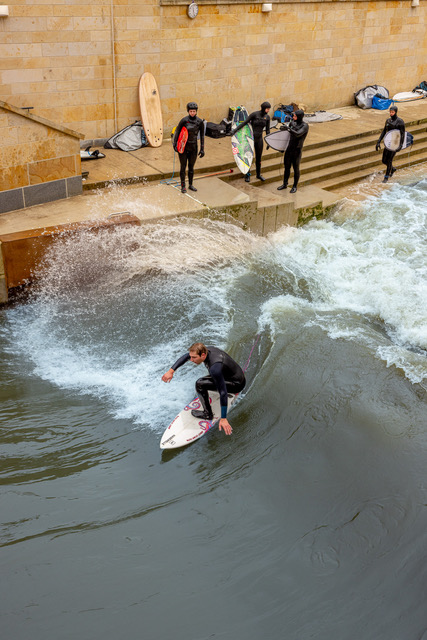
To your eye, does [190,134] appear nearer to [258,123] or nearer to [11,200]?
[258,123]

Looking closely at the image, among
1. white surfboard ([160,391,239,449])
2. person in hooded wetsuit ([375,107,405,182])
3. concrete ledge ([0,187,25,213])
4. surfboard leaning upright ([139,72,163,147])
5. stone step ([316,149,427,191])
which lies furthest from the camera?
stone step ([316,149,427,191])

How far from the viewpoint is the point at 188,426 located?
675 cm

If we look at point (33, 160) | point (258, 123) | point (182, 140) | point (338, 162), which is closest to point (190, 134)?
point (182, 140)

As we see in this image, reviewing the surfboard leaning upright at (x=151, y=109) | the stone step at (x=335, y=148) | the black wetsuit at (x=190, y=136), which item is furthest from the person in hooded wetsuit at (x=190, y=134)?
the stone step at (x=335, y=148)

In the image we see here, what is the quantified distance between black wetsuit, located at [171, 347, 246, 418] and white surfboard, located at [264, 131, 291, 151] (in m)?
6.70

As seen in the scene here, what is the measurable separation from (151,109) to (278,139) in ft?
9.91

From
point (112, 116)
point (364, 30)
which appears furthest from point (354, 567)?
point (364, 30)

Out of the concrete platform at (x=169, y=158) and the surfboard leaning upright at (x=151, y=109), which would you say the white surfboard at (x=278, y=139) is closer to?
the concrete platform at (x=169, y=158)

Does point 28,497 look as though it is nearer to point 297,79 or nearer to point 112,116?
point 112,116

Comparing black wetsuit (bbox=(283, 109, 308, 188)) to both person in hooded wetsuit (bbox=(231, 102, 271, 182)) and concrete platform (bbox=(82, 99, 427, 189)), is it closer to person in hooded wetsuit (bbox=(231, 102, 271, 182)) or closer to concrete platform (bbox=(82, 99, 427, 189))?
person in hooded wetsuit (bbox=(231, 102, 271, 182))

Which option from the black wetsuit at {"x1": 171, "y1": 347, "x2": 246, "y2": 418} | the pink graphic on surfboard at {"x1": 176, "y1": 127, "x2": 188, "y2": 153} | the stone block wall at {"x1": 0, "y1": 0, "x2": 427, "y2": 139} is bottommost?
the black wetsuit at {"x1": 171, "y1": 347, "x2": 246, "y2": 418}

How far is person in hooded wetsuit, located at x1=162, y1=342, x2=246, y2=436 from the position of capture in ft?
20.7

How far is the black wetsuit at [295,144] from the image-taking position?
11477 millimetres

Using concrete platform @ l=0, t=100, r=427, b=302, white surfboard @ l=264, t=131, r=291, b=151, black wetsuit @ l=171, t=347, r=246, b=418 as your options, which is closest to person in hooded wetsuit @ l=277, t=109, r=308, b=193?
white surfboard @ l=264, t=131, r=291, b=151
